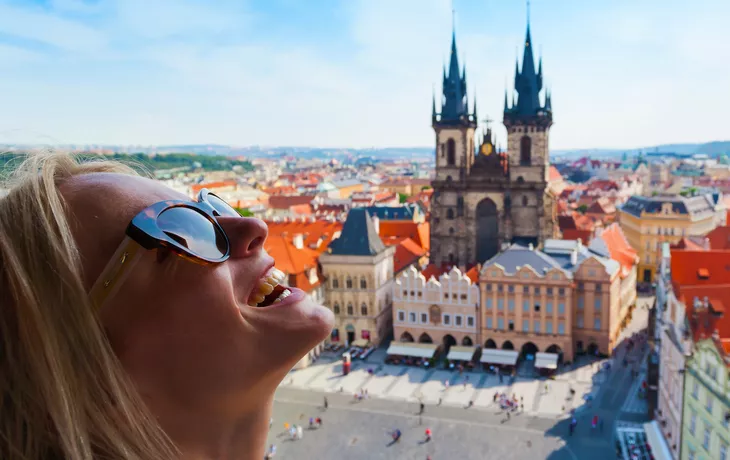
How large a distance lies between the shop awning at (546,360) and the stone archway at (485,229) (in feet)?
51.7

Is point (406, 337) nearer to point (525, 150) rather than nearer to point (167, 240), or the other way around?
point (525, 150)

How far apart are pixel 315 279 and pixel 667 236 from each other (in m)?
42.7

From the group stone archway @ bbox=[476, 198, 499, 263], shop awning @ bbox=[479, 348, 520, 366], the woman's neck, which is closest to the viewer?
the woman's neck

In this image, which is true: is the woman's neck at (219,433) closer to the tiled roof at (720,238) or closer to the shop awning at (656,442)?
the shop awning at (656,442)

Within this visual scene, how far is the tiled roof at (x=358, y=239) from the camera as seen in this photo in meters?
48.5

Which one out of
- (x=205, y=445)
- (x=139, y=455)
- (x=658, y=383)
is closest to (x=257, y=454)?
(x=205, y=445)

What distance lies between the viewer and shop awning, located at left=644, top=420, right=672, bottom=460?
2895cm

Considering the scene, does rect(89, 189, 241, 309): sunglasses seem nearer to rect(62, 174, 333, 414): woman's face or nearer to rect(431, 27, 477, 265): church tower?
rect(62, 174, 333, 414): woman's face

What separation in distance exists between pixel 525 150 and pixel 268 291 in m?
55.8

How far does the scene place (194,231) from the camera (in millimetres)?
3066

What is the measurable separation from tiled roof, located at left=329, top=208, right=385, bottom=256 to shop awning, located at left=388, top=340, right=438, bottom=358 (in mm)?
6925

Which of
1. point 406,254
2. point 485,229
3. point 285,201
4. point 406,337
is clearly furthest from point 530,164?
point 285,201

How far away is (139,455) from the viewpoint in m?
2.76

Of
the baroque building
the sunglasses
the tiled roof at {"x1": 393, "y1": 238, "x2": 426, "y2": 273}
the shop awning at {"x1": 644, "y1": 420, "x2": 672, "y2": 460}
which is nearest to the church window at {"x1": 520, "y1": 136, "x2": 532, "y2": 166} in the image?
the baroque building
